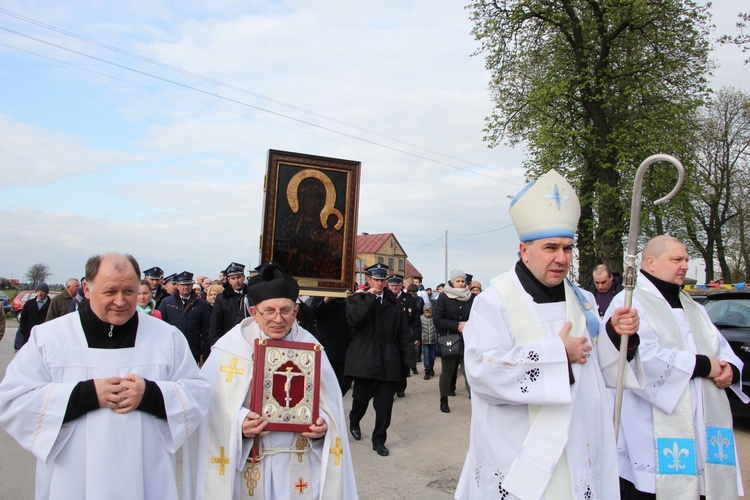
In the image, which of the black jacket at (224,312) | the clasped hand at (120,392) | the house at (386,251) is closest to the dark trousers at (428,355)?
the black jacket at (224,312)

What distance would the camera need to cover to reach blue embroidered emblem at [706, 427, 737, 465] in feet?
13.8

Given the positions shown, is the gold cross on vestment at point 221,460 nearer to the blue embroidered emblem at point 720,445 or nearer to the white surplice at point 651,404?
the white surplice at point 651,404

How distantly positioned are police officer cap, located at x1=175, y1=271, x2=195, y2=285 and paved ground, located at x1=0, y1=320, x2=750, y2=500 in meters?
2.71

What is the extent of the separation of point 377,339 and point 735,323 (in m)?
4.79

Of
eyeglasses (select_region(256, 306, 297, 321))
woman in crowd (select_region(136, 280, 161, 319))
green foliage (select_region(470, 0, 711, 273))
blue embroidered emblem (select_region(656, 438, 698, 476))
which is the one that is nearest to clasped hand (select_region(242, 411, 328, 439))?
eyeglasses (select_region(256, 306, 297, 321))

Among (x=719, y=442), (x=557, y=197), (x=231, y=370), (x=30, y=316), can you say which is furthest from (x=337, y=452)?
(x=30, y=316)

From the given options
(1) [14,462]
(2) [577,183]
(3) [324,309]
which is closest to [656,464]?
(3) [324,309]

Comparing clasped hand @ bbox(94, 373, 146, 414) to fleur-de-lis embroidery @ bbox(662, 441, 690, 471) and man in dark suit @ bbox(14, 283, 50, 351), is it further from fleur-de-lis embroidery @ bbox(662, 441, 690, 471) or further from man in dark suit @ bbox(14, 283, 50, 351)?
man in dark suit @ bbox(14, 283, 50, 351)

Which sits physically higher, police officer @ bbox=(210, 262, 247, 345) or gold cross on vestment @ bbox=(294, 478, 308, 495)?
police officer @ bbox=(210, 262, 247, 345)

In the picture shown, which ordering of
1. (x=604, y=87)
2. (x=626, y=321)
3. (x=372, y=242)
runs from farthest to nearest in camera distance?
1. (x=372, y=242)
2. (x=604, y=87)
3. (x=626, y=321)

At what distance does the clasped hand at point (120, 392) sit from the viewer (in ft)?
9.44

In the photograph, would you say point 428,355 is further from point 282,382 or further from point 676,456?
point 282,382

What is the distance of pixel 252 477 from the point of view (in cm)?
345

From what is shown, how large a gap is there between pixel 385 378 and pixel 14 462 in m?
Answer: 3.84
